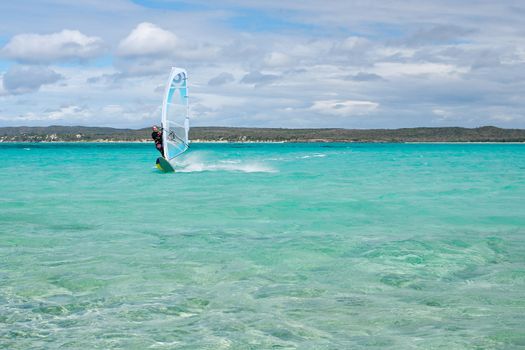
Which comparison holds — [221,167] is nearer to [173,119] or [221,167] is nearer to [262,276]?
[173,119]

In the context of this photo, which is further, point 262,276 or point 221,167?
point 221,167

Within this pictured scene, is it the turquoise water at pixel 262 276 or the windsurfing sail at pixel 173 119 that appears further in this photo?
the windsurfing sail at pixel 173 119

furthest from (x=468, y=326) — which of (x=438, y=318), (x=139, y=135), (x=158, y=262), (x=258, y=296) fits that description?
(x=139, y=135)

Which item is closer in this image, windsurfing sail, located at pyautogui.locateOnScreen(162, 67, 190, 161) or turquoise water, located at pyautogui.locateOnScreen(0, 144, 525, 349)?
turquoise water, located at pyautogui.locateOnScreen(0, 144, 525, 349)

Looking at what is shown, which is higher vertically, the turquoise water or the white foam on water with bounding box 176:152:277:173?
the white foam on water with bounding box 176:152:277:173

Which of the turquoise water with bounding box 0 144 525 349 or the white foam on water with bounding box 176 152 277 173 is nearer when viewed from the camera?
the turquoise water with bounding box 0 144 525 349

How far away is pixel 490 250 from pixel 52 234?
6877 millimetres

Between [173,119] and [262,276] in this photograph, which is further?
[173,119]

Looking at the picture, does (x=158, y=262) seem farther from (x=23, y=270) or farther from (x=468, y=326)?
(x=468, y=326)

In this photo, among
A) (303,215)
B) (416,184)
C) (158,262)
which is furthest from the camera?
(416,184)

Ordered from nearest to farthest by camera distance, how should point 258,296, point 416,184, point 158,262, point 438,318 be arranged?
point 438,318, point 258,296, point 158,262, point 416,184

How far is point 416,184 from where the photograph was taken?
2258 cm

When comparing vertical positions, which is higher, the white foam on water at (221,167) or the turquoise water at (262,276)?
the white foam on water at (221,167)

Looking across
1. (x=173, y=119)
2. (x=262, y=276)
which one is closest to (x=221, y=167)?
(x=173, y=119)
